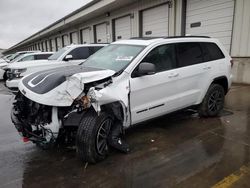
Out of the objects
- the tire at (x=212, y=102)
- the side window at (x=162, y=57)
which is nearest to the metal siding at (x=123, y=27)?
the tire at (x=212, y=102)

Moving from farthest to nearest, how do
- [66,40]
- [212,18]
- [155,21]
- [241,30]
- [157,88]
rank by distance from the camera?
[66,40], [155,21], [212,18], [241,30], [157,88]

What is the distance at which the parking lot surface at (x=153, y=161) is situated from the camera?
2.80 m

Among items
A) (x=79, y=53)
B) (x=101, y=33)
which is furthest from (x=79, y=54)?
(x=101, y=33)

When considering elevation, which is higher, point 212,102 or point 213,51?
point 213,51

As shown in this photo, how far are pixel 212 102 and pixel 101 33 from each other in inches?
616

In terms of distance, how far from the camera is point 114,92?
10.4 ft

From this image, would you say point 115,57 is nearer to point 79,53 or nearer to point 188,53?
point 188,53

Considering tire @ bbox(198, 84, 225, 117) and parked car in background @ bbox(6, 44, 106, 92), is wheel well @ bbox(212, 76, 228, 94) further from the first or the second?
parked car in background @ bbox(6, 44, 106, 92)

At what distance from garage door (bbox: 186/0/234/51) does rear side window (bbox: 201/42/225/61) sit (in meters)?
5.11

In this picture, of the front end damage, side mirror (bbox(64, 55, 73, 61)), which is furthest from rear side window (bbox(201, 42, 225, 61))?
side mirror (bbox(64, 55, 73, 61))

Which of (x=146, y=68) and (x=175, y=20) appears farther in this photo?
(x=175, y=20)

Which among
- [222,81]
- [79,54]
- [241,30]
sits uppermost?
[241,30]

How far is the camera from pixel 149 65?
3484 mm

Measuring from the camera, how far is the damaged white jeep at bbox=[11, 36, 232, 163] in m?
2.96
